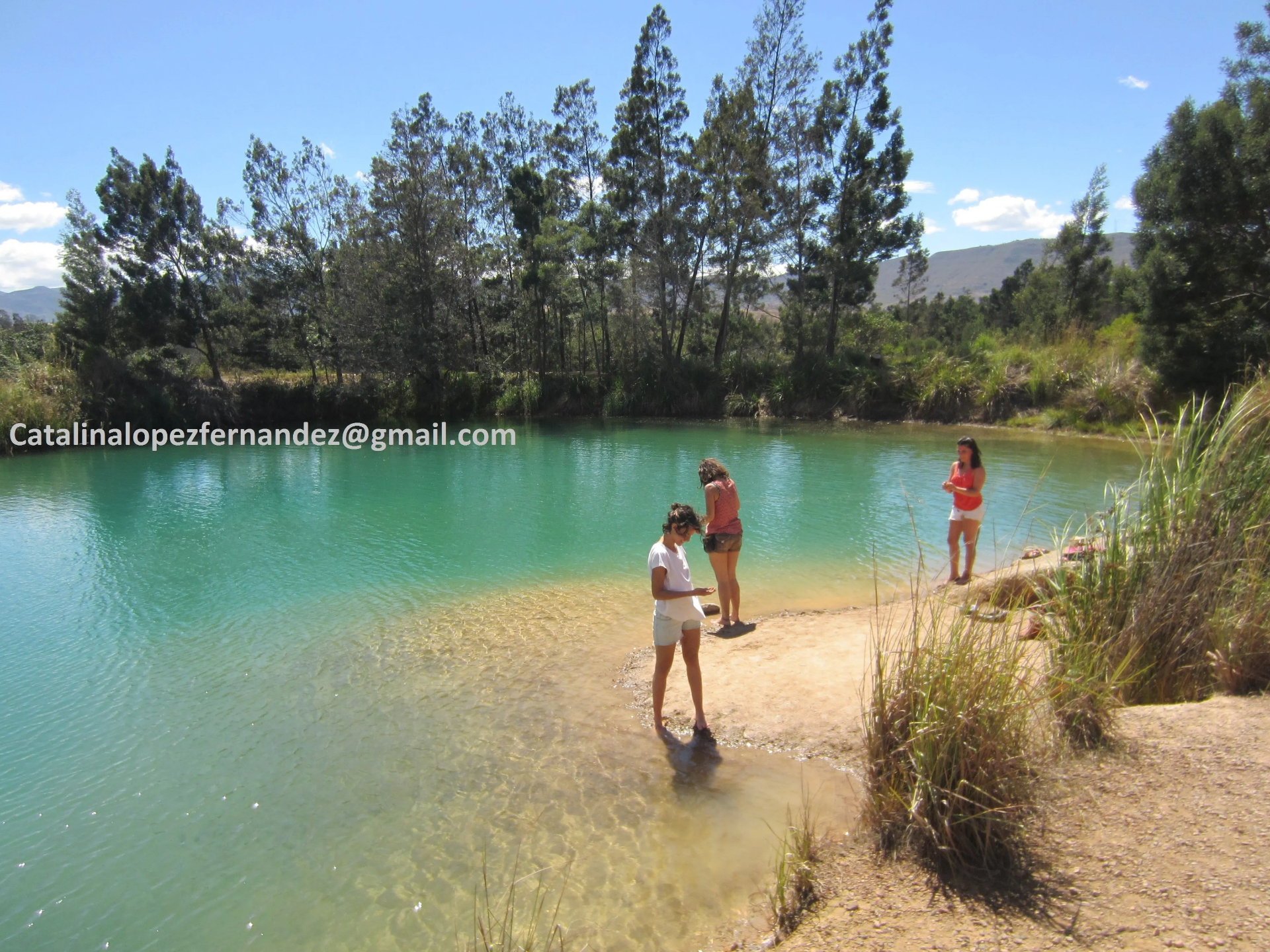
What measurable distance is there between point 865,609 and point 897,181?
1063 inches

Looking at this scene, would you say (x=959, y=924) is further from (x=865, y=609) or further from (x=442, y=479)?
(x=442, y=479)

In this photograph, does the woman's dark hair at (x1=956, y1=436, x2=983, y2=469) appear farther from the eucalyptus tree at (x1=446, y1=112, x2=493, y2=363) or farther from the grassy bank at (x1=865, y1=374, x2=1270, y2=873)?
the eucalyptus tree at (x1=446, y1=112, x2=493, y2=363)

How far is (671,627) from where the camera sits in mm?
5133

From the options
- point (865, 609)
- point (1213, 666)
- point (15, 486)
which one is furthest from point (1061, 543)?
point (15, 486)

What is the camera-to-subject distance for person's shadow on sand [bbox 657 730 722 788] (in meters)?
4.82

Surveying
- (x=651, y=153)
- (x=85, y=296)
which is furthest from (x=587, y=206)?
(x=85, y=296)

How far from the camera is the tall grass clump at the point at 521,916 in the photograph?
3426 mm

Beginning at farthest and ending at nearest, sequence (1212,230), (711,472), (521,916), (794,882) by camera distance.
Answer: (1212,230), (711,472), (521,916), (794,882)

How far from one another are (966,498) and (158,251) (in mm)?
34838

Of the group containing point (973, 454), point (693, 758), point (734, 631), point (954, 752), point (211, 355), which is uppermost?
point (211, 355)

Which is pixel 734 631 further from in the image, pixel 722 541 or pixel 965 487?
pixel 965 487

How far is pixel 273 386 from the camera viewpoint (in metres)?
33.5

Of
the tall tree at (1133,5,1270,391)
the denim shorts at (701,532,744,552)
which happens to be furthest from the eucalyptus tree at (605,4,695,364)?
the denim shorts at (701,532,744,552)

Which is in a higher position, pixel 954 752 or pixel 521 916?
pixel 954 752
